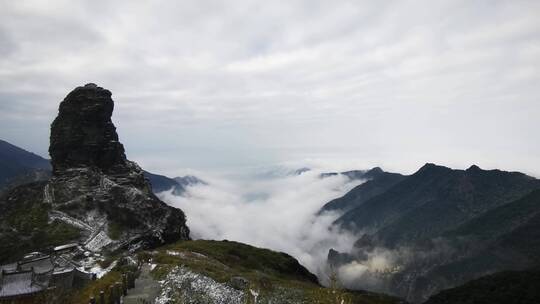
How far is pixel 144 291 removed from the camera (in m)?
70.6

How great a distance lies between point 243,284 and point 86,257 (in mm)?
84614

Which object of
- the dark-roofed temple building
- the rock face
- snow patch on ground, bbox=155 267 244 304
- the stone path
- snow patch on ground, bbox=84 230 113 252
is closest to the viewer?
the stone path

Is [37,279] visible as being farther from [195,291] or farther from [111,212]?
[111,212]

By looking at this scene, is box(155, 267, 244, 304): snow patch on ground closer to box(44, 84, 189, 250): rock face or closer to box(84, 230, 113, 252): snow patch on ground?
box(84, 230, 113, 252): snow patch on ground

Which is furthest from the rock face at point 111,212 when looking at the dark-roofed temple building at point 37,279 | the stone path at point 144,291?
the stone path at point 144,291

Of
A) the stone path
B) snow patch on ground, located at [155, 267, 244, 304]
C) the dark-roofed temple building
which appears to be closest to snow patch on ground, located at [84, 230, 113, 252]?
the dark-roofed temple building

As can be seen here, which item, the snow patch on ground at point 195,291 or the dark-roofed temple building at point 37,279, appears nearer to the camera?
the snow patch on ground at point 195,291

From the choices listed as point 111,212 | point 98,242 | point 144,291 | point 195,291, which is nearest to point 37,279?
point 98,242

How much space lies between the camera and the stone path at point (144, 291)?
65188mm

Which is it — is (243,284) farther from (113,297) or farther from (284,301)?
(113,297)

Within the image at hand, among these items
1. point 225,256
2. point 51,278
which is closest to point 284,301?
point 225,256

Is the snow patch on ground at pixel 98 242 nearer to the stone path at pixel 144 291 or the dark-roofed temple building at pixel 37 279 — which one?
the dark-roofed temple building at pixel 37 279

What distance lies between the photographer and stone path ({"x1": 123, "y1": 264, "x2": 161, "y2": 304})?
6519 centimetres

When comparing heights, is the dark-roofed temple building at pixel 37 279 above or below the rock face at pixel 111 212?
below
